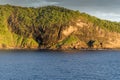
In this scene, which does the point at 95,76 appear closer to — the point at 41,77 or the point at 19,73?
the point at 41,77

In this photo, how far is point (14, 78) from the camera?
117 metres

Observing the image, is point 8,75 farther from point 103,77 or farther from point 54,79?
point 103,77

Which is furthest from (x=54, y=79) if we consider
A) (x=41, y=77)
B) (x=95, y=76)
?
(x=95, y=76)

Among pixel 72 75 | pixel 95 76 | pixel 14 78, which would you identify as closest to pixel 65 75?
pixel 72 75

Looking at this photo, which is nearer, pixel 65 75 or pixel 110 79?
pixel 110 79

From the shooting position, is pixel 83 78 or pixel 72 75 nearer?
pixel 83 78

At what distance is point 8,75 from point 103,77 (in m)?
32.1

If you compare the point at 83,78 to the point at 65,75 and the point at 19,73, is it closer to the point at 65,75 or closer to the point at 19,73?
the point at 65,75

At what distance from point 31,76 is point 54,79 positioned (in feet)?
34.0

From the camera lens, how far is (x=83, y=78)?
11900 cm

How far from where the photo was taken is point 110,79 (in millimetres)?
115438

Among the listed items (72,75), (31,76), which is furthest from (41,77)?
(72,75)

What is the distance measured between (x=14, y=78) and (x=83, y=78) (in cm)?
2223

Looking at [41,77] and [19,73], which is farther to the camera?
[19,73]
